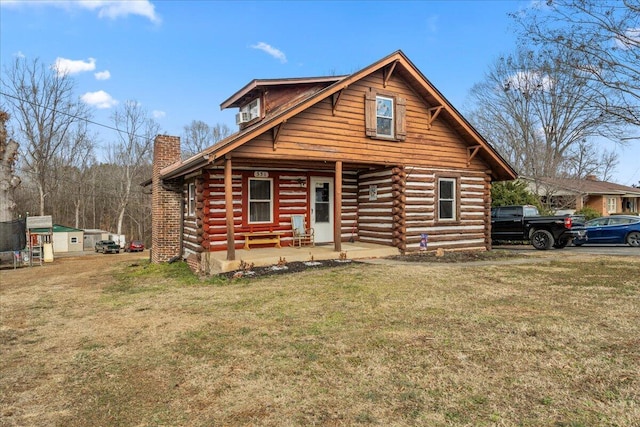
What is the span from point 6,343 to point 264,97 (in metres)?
11.2

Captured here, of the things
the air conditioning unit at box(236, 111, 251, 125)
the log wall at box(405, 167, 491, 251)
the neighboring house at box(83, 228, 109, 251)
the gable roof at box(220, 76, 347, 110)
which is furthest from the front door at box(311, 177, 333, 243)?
the neighboring house at box(83, 228, 109, 251)

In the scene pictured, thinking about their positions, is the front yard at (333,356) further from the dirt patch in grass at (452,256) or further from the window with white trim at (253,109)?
the window with white trim at (253,109)

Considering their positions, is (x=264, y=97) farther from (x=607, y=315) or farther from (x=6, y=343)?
(x=607, y=315)

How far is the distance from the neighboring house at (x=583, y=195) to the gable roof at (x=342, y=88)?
53.5 feet

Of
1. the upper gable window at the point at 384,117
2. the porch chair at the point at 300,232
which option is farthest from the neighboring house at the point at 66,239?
the upper gable window at the point at 384,117

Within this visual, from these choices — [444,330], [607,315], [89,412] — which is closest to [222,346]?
[89,412]

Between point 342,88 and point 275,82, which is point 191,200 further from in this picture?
point 342,88

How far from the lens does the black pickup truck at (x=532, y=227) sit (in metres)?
16.0

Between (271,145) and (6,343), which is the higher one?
(271,145)

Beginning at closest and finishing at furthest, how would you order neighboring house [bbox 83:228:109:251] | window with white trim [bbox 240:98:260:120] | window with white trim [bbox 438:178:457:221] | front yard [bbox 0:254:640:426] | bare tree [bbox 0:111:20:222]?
front yard [bbox 0:254:640:426], window with white trim [bbox 438:178:457:221], window with white trim [bbox 240:98:260:120], bare tree [bbox 0:111:20:222], neighboring house [bbox 83:228:109:251]

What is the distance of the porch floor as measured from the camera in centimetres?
1017

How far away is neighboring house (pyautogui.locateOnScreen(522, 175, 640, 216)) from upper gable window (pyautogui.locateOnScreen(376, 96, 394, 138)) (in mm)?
19502

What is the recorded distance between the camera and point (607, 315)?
19.3ft

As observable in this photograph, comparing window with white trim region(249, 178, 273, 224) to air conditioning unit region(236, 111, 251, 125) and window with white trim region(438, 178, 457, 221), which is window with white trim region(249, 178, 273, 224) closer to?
air conditioning unit region(236, 111, 251, 125)
